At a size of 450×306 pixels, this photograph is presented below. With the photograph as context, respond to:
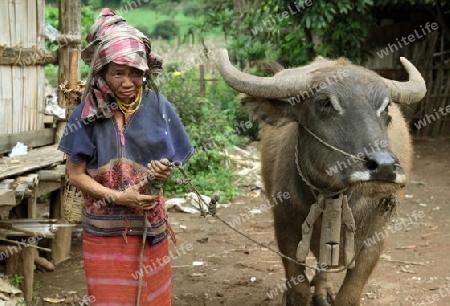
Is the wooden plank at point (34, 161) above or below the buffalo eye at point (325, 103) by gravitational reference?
below

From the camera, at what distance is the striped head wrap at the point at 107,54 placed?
9.62 feet

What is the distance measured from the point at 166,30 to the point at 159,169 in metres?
22.7

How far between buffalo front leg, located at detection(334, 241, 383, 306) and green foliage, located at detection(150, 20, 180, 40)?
2105cm

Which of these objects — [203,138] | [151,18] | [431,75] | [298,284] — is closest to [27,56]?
[298,284]

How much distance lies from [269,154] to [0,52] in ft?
7.58

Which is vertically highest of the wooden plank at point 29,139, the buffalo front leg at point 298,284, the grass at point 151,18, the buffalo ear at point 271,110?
the grass at point 151,18

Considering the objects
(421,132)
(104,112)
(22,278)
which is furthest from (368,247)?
(421,132)

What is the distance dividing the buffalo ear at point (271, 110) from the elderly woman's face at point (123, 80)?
955mm

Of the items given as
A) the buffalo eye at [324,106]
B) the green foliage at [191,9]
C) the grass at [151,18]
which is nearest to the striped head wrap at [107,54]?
the buffalo eye at [324,106]

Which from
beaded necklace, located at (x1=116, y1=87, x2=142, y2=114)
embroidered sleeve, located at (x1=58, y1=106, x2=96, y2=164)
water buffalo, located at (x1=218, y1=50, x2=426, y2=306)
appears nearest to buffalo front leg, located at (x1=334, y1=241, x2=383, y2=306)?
water buffalo, located at (x1=218, y1=50, x2=426, y2=306)

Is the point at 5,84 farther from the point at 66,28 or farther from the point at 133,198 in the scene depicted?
the point at 133,198

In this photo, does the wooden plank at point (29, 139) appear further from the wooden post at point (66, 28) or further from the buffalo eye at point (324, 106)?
the buffalo eye at point (324, 106)

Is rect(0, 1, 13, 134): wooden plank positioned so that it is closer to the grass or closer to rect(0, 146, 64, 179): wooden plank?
rect(0, 146, 64, 179): wooden plank

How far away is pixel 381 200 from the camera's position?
12.2 ft
